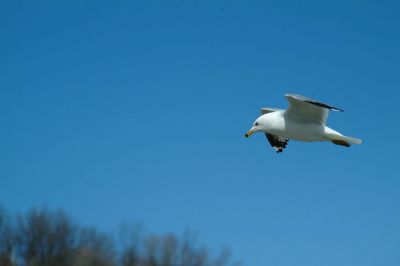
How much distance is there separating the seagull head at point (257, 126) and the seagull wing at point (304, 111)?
585 millimetres

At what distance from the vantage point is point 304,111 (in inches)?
490

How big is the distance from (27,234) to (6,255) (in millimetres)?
995

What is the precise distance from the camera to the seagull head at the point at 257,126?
13076 millimetres

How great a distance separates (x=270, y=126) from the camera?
12.9 meters

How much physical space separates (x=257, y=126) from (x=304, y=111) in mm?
1121

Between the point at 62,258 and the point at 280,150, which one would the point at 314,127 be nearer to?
the point at 280,150

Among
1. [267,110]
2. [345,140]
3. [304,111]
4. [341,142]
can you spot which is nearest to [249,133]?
[267,110]

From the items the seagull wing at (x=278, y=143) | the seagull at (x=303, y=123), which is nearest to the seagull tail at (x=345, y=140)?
the seagull at (x=303, y=123)

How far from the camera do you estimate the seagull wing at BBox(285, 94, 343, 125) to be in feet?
39.7

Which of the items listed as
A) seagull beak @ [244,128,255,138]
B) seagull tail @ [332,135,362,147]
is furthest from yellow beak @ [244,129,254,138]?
seagull tail @ [332,135,362,147]

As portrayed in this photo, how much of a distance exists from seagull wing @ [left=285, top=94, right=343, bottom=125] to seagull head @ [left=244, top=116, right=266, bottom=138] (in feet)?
1.92

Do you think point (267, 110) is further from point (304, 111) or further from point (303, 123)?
point (304, 111)

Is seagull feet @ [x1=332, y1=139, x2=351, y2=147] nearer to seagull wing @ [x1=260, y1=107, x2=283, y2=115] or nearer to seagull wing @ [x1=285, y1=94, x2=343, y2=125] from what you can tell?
seagull wing @ [x1=285, y1=94, x2=343, y2=125]

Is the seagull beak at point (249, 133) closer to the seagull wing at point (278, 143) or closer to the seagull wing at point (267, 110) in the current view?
the seagull wing at point (267, 110)
